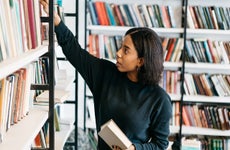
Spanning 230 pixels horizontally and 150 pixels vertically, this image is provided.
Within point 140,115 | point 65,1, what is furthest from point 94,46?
point 140,115

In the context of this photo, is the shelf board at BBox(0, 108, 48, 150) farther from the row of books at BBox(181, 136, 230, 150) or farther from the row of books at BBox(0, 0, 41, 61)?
the row of books at BBox(181, 136, 230, 150)

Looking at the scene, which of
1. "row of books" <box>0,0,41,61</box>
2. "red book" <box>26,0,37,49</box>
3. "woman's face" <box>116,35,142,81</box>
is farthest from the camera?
"woman's face" <box>116,35,142,81</box>

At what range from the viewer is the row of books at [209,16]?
11.7 ft

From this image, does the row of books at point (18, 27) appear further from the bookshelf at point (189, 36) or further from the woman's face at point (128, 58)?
the bookshelf at point (189, 36)

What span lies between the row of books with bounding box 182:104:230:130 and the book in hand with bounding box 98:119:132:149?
202 cm

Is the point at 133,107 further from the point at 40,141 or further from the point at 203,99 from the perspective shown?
the point at 203,99

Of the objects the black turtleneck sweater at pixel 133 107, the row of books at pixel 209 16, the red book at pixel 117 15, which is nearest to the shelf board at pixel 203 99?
the row of books at pixel 209 16

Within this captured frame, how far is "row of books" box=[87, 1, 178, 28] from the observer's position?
141 inches

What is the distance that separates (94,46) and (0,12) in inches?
98.6

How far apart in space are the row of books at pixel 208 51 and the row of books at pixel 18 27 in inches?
87.2

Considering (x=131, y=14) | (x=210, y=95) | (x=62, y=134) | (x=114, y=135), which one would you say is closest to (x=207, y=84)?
(x=210, y=95)

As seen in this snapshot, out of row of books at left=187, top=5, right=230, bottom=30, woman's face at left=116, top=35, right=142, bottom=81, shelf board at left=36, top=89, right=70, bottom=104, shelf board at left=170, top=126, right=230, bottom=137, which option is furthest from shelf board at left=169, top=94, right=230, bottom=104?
woman's face at left=116, top=35, right=142, bottom=81

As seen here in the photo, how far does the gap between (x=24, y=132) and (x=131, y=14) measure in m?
2.36

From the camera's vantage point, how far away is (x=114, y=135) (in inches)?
68.9
